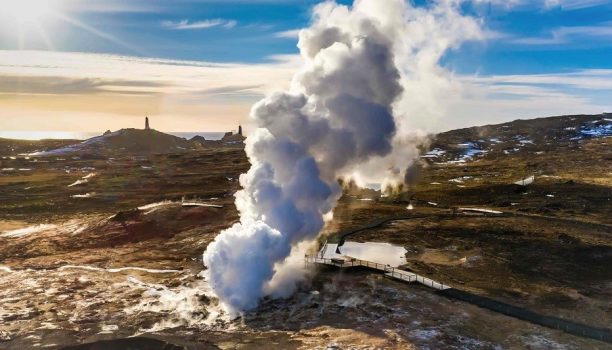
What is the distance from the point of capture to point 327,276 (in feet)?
207

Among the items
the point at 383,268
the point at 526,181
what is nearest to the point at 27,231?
the point at 383,268

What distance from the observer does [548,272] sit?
6706cm

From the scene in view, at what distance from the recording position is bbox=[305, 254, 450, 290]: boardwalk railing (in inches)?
2411

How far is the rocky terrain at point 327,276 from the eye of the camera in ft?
154

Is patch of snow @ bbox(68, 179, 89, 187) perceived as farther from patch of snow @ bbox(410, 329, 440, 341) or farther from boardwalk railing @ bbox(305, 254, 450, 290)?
patch of snow @ bbox(410, 329, 440, 341)

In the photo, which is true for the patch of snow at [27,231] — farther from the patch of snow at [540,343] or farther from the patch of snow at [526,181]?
the patch of snow at [526,181]

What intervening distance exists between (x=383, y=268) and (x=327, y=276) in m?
7.90

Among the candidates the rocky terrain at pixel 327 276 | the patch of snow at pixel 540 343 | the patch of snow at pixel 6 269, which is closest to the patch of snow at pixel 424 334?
the rocky terrain at pixel 327 276

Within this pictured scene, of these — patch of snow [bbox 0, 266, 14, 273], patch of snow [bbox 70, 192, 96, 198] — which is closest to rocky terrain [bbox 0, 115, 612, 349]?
patch of snow [bbox 0, 266, 14, 273]

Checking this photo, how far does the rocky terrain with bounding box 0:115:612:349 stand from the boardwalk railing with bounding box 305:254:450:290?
196cm

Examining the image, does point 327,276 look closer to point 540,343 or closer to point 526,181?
point 540,343

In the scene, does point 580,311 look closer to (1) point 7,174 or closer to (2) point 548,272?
(2) point 548,272

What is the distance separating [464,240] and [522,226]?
16.8 m

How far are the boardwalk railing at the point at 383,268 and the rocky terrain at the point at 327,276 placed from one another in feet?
6.43
